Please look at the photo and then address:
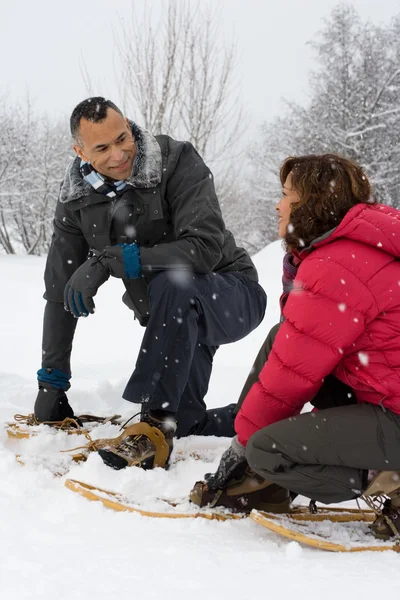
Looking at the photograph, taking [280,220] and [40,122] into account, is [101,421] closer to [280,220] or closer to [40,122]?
[280,220]

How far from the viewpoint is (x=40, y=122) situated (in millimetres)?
24188

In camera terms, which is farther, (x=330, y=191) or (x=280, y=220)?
(x=280, y=220)

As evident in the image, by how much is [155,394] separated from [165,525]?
63 centimetres

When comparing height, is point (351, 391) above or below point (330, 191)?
Answer: below

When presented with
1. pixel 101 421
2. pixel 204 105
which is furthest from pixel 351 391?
pixel 204 105

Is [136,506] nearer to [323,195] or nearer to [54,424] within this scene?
[54,424]

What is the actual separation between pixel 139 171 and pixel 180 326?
73cm

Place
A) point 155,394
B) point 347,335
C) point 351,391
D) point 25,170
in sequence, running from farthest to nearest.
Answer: point 25,170 < point 155,394 < point 351,391 < point 347,335

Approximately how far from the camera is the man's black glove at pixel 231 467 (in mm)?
1897

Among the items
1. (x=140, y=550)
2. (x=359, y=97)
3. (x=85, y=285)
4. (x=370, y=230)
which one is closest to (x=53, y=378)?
(x=85, y=285)

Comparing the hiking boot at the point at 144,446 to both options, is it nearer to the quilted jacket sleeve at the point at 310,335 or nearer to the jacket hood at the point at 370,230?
the quilted jacket sleeve at the point at 310,335

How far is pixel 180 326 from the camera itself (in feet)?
7.60

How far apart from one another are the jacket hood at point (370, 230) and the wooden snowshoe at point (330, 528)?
33.0 inches

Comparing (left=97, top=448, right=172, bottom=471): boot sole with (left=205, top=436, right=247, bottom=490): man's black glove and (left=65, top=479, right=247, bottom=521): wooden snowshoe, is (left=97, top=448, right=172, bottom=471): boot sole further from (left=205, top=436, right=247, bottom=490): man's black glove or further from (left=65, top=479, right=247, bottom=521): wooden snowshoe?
(left=205, top=436, right=247, bottom=490): man's black glove
